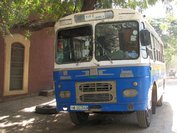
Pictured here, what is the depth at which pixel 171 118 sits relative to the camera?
11016 mm

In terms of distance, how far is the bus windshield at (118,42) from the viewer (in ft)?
28.3

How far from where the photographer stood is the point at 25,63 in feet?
→ 54.6

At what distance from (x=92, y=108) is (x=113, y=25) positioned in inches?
88.4

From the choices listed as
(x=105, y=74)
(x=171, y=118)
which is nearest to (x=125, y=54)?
(x=105, y=74)

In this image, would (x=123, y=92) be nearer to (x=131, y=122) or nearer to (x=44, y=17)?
(x=131, y=122)

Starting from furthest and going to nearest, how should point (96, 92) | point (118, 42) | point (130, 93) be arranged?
point (96, 92), point (118, 42), point (130, 93)

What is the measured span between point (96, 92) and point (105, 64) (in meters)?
0.78

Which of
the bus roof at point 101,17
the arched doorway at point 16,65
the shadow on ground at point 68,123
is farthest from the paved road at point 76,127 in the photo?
the bus roof at point 101,17

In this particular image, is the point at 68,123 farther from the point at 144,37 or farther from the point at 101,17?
the point at 144,37

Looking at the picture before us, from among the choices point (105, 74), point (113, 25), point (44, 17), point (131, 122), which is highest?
point (44, 17)

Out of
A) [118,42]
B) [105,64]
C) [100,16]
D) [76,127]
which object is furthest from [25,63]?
[118,42]

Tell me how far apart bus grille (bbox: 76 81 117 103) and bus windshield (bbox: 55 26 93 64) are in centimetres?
69

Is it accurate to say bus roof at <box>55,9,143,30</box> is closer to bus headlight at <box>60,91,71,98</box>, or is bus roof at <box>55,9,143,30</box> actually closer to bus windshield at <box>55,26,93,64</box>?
bus windshield at <box>55,26,93,64</box>

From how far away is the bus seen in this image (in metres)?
8.59
